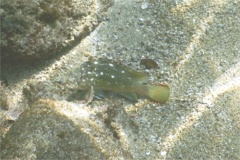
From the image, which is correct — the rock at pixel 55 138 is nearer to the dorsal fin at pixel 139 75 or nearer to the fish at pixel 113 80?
the fish at pixel 113 80

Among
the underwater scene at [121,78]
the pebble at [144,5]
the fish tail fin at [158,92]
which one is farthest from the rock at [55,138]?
the pebble at [144,5]

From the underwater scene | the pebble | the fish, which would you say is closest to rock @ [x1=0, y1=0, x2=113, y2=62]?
the underwater scene

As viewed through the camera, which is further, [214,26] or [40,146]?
[214,26]

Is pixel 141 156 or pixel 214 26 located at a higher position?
pixel 214 26

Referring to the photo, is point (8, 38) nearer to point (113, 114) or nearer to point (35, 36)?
point (35, 36)

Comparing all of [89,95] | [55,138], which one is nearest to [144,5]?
[89,95]

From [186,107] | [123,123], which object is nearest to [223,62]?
[186,107]

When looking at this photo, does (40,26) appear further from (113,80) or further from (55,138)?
(55,138)

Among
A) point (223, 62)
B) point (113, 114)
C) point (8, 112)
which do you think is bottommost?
point (8, 112)
